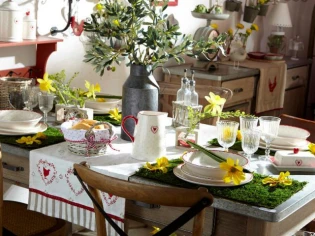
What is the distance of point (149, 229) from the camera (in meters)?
3.72

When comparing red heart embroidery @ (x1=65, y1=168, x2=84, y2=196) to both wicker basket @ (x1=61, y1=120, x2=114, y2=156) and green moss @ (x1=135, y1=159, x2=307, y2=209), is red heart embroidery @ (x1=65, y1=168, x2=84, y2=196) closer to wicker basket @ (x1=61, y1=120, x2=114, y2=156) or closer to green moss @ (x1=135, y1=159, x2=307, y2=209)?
wicker basket @ (x1=61, y1=120, x2=114, y2=156)

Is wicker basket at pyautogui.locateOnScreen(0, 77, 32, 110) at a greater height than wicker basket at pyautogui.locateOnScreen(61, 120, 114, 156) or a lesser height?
greater

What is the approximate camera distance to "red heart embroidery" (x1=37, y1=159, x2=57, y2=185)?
2.23m

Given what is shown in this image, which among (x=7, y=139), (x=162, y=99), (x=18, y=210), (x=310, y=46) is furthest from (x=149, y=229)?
(x=310, y=46)

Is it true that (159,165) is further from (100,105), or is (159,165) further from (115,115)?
(100,105)

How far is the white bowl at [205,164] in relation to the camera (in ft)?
6.58

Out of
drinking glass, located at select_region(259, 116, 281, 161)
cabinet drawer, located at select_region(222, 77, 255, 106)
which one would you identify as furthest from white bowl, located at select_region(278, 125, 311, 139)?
cabinet drawer, located at select_region(222, 77, 255, 106)

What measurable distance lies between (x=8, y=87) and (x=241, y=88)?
1939mm

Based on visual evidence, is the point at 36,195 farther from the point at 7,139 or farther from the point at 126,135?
the point at 126,135

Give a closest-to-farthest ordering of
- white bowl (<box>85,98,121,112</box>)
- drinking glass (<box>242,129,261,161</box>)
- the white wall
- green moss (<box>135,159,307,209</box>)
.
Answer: green moss (<box>135,159,307,209</box>) < drinking glass (<box>242,129,261,161</box>) < white bowl (<box>85,98,121,112</box>) < the white wall

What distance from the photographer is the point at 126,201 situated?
2102 mm

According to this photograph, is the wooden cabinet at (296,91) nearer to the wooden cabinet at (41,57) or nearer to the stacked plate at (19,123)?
the wooden cabinet at (41,57)

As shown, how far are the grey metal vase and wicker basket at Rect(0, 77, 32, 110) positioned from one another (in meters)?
0.57

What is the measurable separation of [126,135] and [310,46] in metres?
3.72
